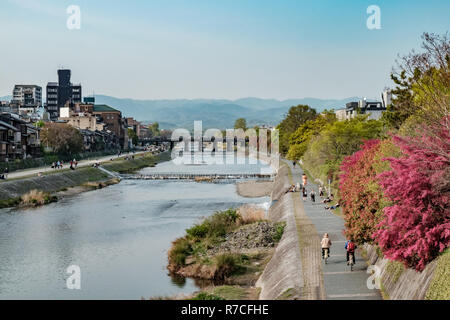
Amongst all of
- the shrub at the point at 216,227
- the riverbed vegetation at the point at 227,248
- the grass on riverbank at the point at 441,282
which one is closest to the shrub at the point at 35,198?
the shrub at the point at 216,227

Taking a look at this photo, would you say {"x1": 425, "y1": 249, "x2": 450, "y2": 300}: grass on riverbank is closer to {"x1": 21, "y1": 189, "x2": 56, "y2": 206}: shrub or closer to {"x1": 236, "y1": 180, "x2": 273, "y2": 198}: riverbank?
{"x1": 21, "y1": 189, "x2": 56, "y2": 206}: shrub

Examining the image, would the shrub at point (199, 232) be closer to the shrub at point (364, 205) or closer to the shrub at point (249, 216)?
the shrub at point (249, 216)

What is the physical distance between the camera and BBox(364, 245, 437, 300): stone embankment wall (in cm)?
1750

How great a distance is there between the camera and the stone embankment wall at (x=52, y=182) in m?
67.8

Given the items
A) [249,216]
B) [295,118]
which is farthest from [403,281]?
[295,118]

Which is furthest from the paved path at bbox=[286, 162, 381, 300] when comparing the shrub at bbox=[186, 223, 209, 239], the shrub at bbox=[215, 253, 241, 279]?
the shrub at bbox=[186, 223, 209, 239]

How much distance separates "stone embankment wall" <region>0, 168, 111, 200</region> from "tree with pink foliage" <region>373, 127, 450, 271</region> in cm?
5438

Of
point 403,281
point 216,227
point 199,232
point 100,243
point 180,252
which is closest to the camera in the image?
point 403,281

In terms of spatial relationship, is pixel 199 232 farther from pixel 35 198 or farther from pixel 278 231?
pixel 35 198

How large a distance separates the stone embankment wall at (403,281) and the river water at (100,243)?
10848 mm

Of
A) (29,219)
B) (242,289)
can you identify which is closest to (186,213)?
(29,219)

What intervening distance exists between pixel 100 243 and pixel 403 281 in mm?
27079

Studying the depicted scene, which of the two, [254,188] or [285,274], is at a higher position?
[285,274]

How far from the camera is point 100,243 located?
4166 cm
